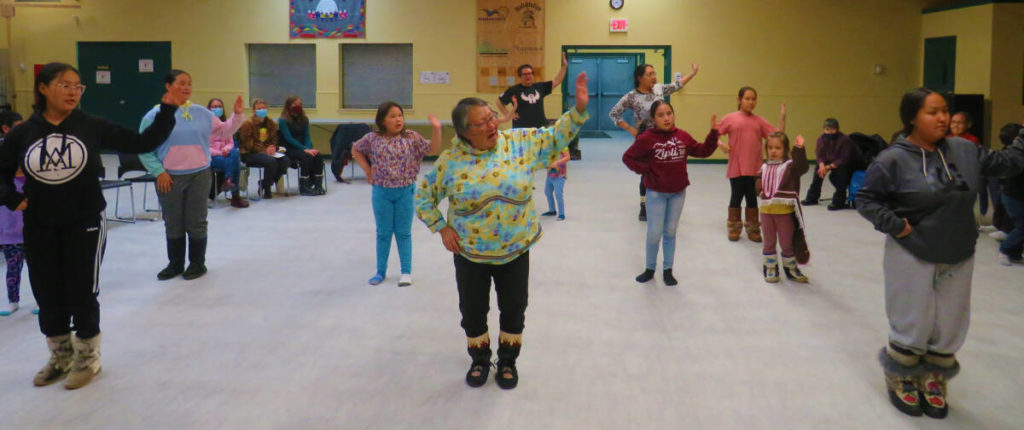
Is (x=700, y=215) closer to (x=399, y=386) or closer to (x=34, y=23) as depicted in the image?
(x=399, y=386)

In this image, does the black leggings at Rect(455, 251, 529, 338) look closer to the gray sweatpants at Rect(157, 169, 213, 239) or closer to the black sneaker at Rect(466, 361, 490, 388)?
the black sneaker at Rect(466, 361, 490, 388)

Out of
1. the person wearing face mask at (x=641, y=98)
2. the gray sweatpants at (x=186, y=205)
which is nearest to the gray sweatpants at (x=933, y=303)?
the person wearing face mask at (x=641, y=98)

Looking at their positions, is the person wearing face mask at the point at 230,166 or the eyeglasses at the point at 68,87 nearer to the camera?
the eyeglasses at the point at 68,87

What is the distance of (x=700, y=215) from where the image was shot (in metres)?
8.98

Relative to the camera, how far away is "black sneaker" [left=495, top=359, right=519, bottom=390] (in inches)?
149

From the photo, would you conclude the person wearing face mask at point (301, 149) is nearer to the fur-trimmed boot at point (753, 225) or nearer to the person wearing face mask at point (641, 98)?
the person wearing face mask at point (641, 98)

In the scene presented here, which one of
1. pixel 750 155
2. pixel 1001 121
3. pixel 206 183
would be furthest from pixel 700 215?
pixel 1001 121

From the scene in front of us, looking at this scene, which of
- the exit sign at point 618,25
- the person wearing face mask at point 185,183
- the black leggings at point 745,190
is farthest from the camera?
the exit sign at point 618,25

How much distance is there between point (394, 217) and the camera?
5777 mm

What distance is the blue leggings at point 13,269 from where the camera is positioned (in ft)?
16.5

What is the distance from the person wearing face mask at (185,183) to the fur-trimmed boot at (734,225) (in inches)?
169

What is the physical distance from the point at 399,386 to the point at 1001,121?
42.1 ft

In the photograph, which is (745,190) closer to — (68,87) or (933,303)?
(933,303)

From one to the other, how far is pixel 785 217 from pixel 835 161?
4416 mm
